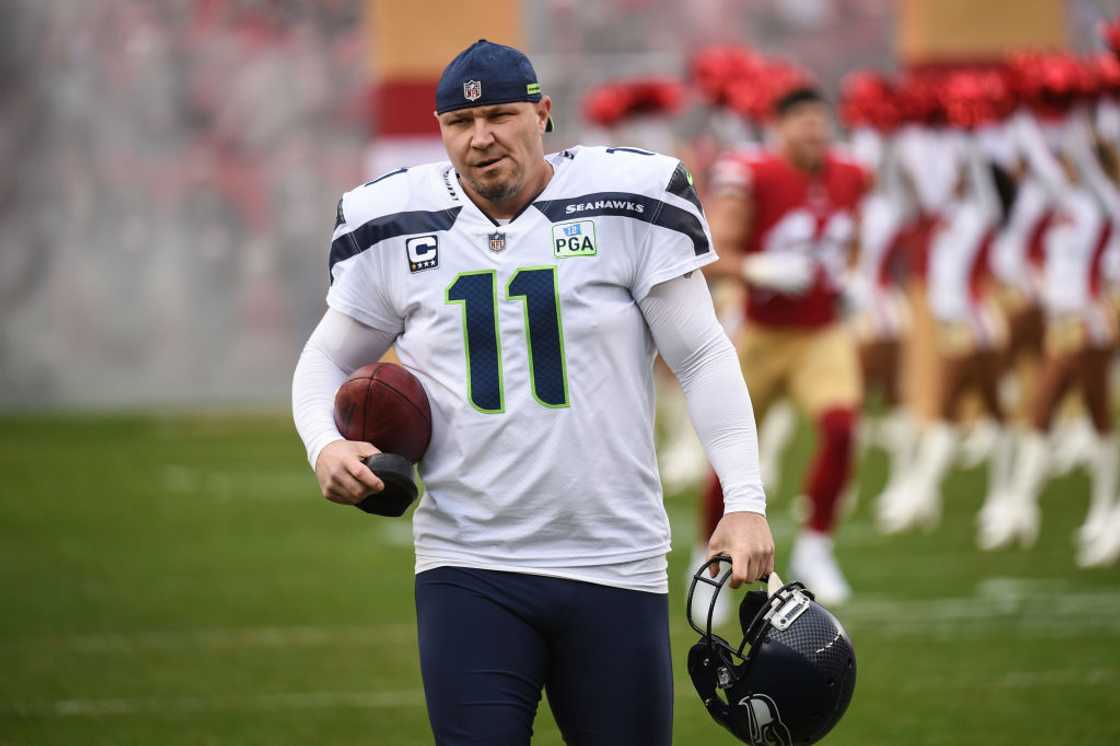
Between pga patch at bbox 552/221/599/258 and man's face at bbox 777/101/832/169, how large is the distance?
15.1 ft

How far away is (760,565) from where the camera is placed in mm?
3438

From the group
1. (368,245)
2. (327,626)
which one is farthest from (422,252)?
(327,626)

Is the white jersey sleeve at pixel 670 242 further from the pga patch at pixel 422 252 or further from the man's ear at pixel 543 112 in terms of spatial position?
the pga patch at pixel 422 252

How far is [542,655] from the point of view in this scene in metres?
3.56

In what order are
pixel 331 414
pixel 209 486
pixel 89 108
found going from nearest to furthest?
pixel 331 414 → pixel 209 486 → pixel 89 108

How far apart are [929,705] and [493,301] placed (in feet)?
10.0

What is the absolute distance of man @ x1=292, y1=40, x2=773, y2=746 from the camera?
3.50m

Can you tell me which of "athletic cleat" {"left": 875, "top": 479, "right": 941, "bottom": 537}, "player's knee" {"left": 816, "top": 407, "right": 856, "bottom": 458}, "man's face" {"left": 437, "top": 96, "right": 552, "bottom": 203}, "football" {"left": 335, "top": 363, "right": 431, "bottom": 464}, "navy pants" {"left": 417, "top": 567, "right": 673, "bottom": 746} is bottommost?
"athletic cleat" {"left": 875, "top": 479, "right": 941, "bottom": 537}

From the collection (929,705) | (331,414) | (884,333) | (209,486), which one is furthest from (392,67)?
(331,414)

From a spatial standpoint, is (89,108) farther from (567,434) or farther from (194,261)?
(567,434)

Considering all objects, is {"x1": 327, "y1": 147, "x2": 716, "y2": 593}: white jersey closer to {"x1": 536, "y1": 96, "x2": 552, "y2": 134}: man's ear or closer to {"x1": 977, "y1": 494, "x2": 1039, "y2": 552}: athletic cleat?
{"x1": 536, "y1": 96, "x2": 552, "y2": 134}: man's ear

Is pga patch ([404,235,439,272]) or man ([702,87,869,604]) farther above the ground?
pga patch ([404,235,439,272])

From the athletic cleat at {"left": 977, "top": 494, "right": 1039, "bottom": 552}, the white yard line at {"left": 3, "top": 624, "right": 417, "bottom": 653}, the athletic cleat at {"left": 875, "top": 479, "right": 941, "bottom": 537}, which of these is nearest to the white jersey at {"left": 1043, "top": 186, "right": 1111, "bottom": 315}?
the athletic cleat at {"left": 977, "top": 494, "right": 1039, "bottom": 552}

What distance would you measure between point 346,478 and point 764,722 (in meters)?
0.86
